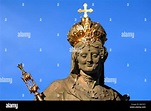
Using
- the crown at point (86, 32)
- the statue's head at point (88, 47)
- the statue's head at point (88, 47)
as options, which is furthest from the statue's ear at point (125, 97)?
the crown at point (86, 32)

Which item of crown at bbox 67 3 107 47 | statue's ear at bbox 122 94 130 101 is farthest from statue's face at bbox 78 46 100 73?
statue's ear at bbox 122 94 130 101

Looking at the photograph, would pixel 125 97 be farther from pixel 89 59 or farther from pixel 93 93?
pixel 89 59

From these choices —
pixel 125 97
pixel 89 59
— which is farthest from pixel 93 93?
pixel 125 97

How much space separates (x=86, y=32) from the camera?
82.6 feet

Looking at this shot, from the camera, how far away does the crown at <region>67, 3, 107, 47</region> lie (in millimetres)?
25141

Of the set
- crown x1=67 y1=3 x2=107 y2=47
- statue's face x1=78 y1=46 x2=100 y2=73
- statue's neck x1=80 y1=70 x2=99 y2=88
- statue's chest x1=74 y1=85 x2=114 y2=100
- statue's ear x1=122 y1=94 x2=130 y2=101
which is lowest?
statue's ear x1=122 y1=94 x2=130 y2=101

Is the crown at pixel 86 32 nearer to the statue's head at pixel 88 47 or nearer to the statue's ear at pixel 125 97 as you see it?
the statue's head at pixel 88 47

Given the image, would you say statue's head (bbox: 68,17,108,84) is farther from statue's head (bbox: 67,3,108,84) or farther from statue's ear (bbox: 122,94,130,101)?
statue's ear (bbox: 122,94,130,101)

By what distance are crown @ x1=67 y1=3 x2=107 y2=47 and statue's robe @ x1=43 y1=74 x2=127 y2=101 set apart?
937mm

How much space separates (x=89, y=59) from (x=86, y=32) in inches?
32.3
